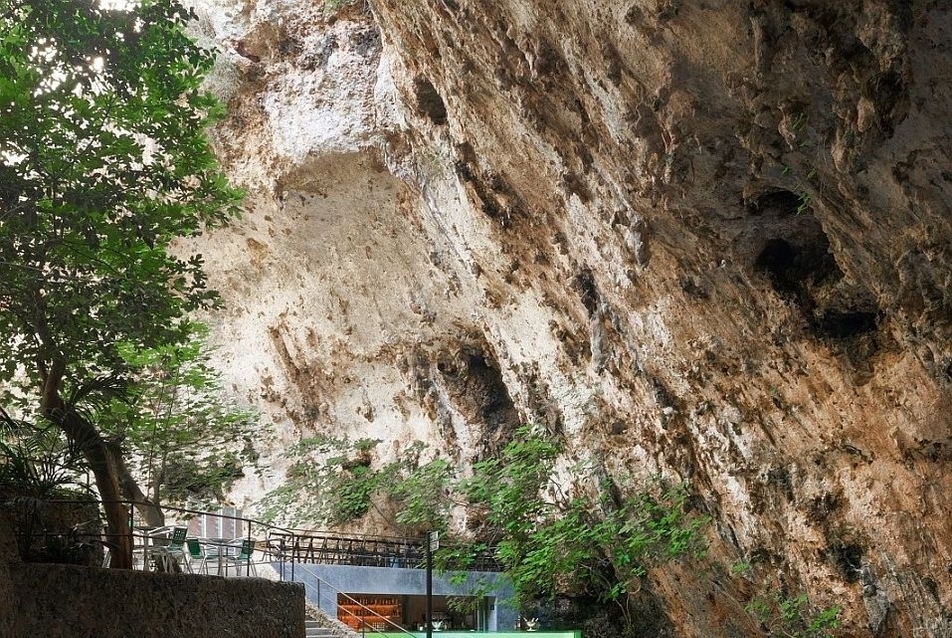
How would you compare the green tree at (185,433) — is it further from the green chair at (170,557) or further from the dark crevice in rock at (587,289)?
the dark crevice in rock at (587,289)

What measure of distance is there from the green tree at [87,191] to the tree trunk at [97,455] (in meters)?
0.01

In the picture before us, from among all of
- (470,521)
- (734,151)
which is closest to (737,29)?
(734,151)

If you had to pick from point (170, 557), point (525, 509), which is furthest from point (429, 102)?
point (525, 509)

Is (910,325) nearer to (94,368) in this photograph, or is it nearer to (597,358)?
(597,358)

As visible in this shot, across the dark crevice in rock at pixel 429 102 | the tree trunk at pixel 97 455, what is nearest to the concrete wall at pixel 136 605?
the tree trunk at pixel 97 455

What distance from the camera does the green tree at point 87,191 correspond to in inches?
256

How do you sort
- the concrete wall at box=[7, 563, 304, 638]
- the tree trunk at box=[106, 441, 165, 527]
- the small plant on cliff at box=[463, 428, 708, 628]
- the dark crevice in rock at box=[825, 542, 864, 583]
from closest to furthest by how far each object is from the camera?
1. the concrete wall at box=[7, 563, 304, 638]
2. the tree trunk at box=[106, 441, 165, 527]
3. the dark crevice in rock at box=[825, 542, 864, 583]
4. the small plant on cliff at box=[463, 428, 708, 628]

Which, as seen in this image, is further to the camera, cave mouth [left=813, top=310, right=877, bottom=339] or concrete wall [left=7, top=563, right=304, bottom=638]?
cave mouth [left=813, top=310, right=877, bottom=339]

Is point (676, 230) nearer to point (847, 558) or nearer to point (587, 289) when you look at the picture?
point (587, 289)

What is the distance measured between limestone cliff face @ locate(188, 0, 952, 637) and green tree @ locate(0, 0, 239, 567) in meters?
2.60

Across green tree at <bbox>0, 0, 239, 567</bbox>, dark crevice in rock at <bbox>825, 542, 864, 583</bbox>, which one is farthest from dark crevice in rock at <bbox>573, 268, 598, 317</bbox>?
green tree at <bbox>0, 0, 239, 567</bbox>

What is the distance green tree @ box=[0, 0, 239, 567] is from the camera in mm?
6512

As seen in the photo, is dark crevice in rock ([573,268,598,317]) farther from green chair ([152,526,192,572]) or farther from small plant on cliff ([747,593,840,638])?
green chair ([152,526,192,572])

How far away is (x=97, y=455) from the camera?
7609 mm
